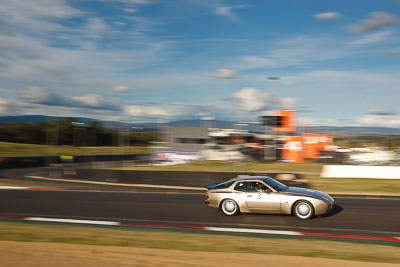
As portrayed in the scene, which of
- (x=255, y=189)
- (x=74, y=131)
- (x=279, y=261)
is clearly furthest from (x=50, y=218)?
(x=74, y=131)

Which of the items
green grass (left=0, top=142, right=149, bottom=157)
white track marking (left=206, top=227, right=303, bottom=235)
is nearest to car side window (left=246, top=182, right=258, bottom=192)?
white track marking (left=206, top=227, right=303, bottom=235)

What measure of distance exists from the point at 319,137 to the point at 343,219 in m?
29.7

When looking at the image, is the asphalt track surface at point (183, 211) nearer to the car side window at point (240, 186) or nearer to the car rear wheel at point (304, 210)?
the car rear wheel at point (304, 210)

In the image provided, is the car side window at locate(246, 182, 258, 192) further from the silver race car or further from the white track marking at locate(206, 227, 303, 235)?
the white track marking at locate(206, 227, 303, 235)

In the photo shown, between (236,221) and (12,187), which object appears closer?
(236,221)

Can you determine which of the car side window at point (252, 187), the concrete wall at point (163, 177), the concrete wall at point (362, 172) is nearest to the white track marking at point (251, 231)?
the car side window at point (252, 187)

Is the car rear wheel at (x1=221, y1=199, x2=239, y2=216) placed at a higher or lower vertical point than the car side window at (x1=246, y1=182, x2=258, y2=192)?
lower

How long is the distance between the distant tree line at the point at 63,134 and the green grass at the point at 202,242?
52.1 m

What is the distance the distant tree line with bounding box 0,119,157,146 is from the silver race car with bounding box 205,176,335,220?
50.2m

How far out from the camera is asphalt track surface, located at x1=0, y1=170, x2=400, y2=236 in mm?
9586

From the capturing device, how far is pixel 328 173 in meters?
19.1

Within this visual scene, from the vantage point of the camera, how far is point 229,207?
1080 cm

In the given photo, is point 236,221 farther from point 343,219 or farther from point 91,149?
point 91,149

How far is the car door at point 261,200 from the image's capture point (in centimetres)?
1030
